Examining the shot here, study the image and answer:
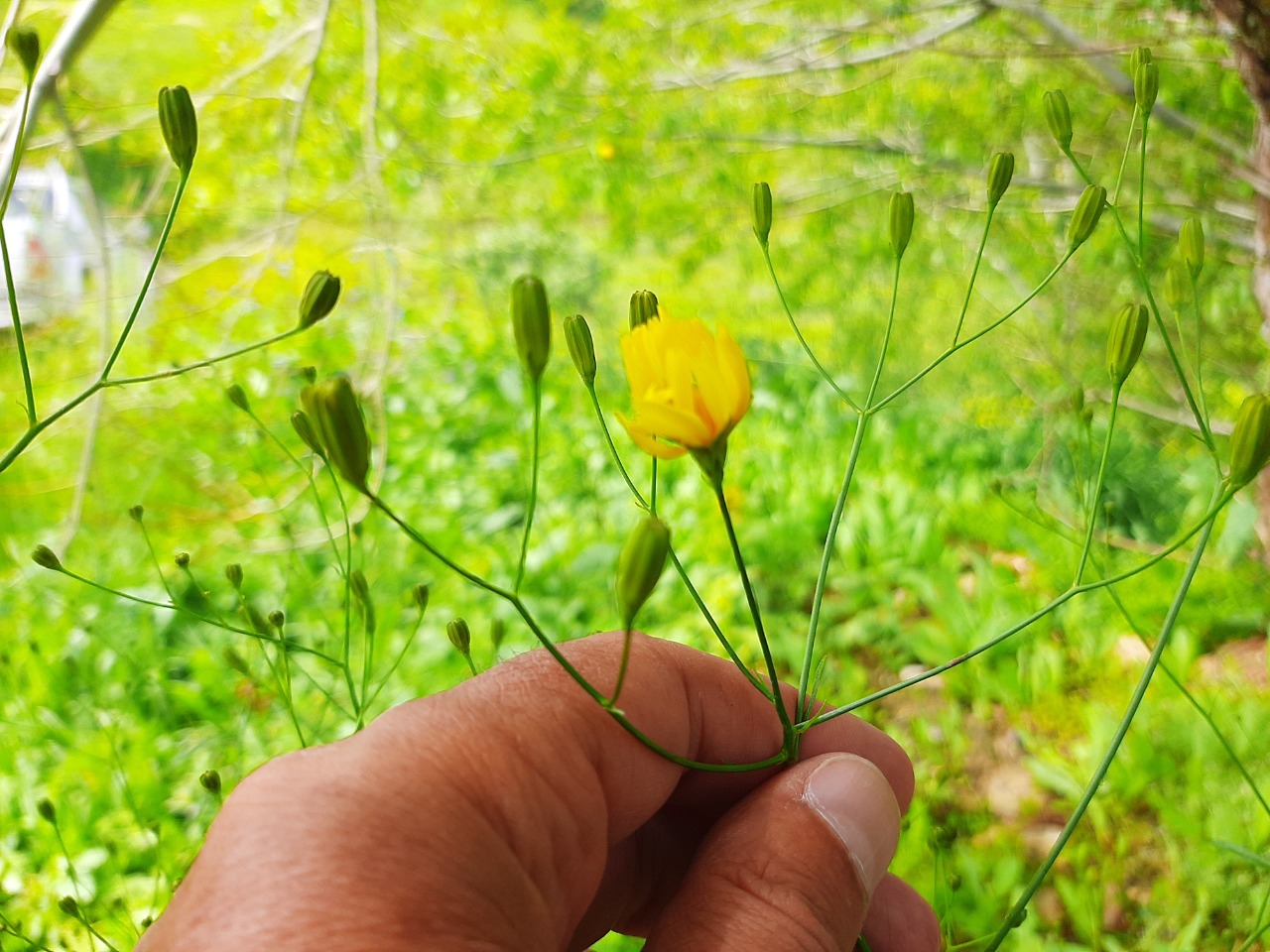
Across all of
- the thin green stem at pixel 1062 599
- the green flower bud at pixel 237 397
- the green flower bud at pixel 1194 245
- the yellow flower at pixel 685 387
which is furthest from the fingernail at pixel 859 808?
the green flower bud at pixel 237 397

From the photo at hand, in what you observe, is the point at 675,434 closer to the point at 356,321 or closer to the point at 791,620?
the point at 791,620

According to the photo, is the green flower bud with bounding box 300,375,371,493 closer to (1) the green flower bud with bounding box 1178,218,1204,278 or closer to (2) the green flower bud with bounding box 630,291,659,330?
(2) the green flower bud with bounding box 630,291,659,330

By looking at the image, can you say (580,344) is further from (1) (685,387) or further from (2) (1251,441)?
(2) (1251,441)

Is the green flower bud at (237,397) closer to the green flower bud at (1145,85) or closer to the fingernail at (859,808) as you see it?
the fingernail at (859,808)

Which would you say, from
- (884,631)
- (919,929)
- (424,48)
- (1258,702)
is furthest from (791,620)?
(424,48)

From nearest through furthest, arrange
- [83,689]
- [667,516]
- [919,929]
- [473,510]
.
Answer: [919,929] < [83,689] < [667,516] < [473,510]

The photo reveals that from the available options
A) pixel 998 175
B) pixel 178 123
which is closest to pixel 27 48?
pixel 178 123
